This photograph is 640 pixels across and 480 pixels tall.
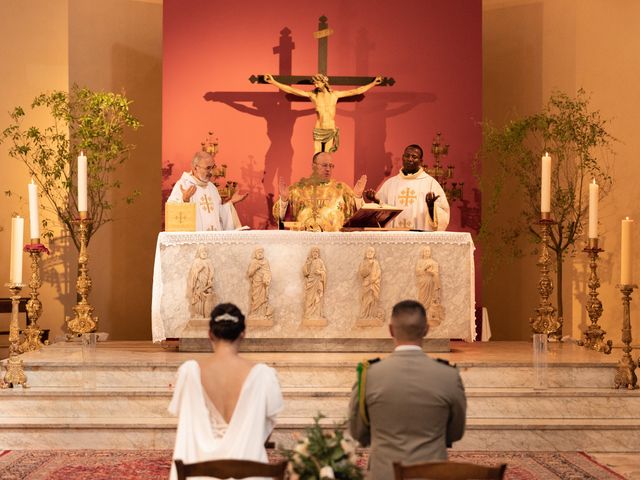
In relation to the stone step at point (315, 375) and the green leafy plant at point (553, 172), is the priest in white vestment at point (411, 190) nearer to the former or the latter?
the green leafy plant at point (553, 172)

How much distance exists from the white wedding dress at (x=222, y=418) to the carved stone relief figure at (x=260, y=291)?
435cm

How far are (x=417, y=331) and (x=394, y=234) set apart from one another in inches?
193

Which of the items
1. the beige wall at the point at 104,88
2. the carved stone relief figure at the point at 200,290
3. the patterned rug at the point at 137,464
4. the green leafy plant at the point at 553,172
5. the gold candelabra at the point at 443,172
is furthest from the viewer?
the beige wall at the point at 104,88

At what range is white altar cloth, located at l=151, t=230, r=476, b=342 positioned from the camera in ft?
29.5

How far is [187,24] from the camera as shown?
11.7 m

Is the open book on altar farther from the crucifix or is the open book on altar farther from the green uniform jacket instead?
the green uniform jacket

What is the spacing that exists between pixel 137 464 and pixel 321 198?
3.46m

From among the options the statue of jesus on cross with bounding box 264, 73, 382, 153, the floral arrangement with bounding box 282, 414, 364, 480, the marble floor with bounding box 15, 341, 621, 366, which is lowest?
the marble floor with bounding box 15, 341, 621, 366

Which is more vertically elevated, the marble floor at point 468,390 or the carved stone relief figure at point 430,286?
the carved stone relief figure at point 430,286

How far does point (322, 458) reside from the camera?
4145 millimetres

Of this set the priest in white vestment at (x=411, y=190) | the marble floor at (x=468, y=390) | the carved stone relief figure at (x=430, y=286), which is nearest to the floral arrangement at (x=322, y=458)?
the marble floor at (x=468, y=390)

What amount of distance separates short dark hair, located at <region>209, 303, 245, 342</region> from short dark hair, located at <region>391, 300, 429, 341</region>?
739 mm

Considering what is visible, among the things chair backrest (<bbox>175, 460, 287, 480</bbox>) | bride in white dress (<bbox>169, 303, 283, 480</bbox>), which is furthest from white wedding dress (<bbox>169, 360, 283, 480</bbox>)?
chair backrest (<bbox>175, 460, 287, 480</bbox>)

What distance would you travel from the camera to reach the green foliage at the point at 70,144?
11.2m
